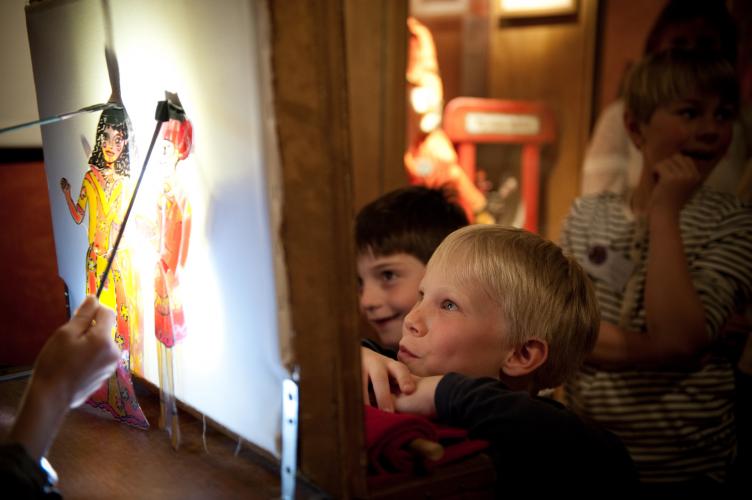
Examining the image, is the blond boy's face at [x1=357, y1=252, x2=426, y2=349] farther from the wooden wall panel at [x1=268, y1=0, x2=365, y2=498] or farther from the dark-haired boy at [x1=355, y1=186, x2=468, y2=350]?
the wooden wall panel at [x1=268, y1=0, x2=365, y2=498]

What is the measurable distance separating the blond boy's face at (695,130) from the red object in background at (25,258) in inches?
48.4

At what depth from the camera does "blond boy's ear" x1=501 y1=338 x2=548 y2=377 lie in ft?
3.03

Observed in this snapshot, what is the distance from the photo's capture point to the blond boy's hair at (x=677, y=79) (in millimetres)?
1354

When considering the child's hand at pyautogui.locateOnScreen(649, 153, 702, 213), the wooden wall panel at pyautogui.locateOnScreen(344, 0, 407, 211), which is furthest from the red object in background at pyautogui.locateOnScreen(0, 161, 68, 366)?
the child's hand at pyautogui.locateOnScreen(649, 153, 702, 213)

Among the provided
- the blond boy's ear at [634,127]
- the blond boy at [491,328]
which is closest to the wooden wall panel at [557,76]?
the blond boy's ear at [634,127]

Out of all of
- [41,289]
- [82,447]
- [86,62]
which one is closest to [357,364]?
[82,447]

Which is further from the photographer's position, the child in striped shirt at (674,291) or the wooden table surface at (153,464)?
the child in striped shirt at (674,291)

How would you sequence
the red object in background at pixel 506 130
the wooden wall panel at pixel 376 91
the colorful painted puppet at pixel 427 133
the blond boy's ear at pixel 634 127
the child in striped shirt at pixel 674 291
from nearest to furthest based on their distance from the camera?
1. the child in striped shirt at pixel 674 291
2. the blond boy's ear at pixel 634 127
3. the wooden wall panel at pixel 376 91
4. the colorful painted puppet at pixel 427 133
5. the red object in background at pixel 506 130

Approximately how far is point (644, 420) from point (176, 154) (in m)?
1.10

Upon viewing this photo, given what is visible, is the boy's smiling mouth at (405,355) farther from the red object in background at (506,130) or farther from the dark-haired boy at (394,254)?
the red object in background at (506,130)

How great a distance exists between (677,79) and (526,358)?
80cm

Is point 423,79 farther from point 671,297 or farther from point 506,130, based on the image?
point 671,297

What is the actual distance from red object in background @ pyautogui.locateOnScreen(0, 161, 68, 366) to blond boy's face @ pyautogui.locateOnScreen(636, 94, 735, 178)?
1.23m

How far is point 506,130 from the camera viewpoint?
2.66 meters
